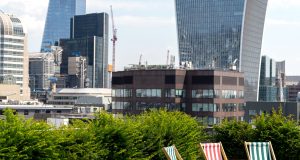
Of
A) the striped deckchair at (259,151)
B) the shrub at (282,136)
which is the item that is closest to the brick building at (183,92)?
the shrub at (282,136)

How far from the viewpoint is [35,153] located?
20.4m

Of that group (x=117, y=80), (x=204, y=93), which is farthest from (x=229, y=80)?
(x=117, y=80)

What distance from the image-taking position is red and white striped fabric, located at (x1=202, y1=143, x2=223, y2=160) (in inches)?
931

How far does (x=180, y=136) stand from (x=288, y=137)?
5803 mm

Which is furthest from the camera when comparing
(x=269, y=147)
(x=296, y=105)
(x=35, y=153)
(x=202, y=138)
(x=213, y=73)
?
(x=296, y=105)

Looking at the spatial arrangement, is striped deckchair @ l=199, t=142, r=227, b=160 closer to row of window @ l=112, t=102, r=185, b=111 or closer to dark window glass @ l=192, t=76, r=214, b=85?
row of window @ l=112, t=102, r=185, b=111

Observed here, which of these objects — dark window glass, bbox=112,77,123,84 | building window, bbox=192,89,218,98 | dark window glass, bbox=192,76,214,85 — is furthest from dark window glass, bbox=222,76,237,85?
dark window glass, bbox=112,77,123,84

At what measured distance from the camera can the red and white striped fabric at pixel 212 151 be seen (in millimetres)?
23641

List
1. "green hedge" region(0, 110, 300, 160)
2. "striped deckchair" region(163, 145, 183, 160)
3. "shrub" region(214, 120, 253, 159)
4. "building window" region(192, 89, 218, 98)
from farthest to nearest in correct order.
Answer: "building window" region(192, 89, 218, 98) → "shrub" region(214, 120, 253, 159) → "striped deckchair" region(163, 145, 183, 160) → "green hedge" region(0, 110, 300, 160)

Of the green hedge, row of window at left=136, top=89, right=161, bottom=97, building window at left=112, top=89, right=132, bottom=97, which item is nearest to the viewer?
the green hedge

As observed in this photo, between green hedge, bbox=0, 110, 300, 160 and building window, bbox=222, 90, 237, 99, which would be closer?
green hedge, bbox=0, 110, 300, 160

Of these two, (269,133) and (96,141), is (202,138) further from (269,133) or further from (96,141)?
(96,141)

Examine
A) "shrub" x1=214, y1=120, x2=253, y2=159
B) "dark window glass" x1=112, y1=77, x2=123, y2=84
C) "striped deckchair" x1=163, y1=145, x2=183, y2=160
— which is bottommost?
"shrub" x1=214, y1=120, x2=253, y2=159

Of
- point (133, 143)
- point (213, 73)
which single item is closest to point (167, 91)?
point (213, 73)
